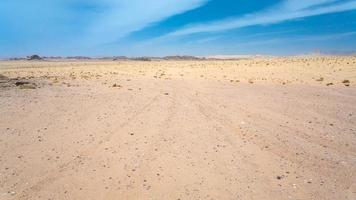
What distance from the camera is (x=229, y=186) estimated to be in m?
5.43

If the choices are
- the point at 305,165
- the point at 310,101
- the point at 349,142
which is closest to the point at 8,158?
the point at 305,165

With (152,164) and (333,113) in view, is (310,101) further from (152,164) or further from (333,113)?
(152,164)

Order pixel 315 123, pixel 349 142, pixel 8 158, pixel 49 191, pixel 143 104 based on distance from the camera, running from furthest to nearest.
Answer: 1. pixel 143 104
2. pixel 315 123
3. pixel 349 142
4. pixel 8 158
5. pixel 49 191

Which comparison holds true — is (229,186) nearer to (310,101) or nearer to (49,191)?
(49,191)

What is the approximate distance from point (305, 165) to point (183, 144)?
85.4 inches

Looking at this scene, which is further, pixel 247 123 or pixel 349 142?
pixel 247 123

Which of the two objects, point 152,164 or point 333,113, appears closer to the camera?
point 152,164

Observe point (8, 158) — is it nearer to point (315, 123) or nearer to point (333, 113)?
point (315, 123)

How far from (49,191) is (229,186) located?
2357 millimetres

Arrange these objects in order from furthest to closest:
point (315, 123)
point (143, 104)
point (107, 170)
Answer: point (143, 104)
point (315, 123)
point (107, 170)

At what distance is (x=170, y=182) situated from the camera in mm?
5602

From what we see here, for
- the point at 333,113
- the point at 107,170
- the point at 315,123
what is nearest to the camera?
the point at 107,170

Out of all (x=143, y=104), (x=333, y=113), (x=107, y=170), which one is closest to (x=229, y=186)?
(x=107, y=170)

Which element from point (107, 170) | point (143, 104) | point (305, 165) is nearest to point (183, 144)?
point (107, 170)
